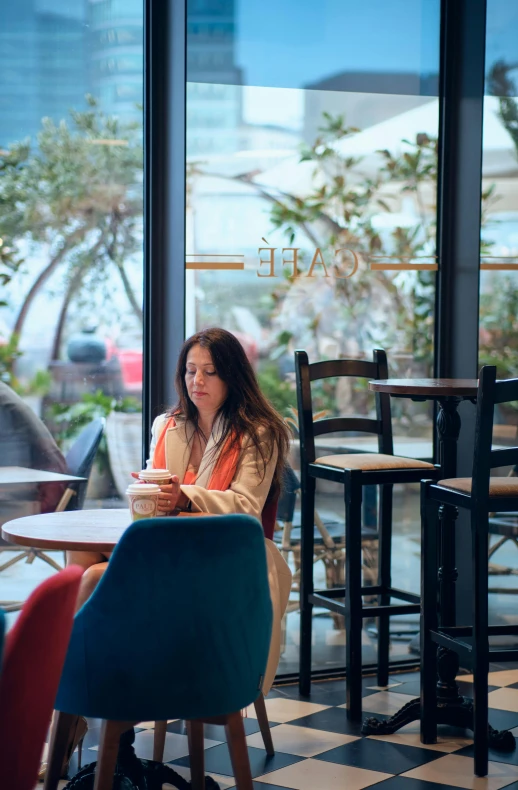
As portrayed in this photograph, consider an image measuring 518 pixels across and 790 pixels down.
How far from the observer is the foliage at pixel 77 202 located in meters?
3.86

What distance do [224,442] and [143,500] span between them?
617 mm

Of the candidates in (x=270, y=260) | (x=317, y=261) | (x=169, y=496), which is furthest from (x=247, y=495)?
(x=317, y=261)

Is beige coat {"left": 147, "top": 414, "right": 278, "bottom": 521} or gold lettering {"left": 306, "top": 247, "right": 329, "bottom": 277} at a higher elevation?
gold lettering {"left": 306, "top": 247, "right": 329, "bottom": 277}

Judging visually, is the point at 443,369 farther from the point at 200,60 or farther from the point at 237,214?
the point at 200,60

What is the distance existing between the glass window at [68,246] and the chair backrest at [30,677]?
209 cm

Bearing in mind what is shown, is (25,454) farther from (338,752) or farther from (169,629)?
(169,629)

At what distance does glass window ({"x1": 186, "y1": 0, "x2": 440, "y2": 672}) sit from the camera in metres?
4.08

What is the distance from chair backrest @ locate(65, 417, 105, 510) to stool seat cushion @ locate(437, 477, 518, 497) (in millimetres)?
1396

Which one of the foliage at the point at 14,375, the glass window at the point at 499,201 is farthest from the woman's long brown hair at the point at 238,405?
the glass window at the point at 499,201

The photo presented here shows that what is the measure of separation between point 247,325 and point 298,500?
763mm

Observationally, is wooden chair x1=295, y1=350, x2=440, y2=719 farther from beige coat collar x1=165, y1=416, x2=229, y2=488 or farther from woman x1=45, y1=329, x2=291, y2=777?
beige coat collar x1=165, y1=416, x2=229, y2=488

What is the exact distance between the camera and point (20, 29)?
383cm

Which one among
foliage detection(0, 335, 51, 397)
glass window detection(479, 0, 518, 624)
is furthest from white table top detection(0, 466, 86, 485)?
glass window detection(479, 0, 518, 624)

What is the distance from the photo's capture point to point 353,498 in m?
3.69
